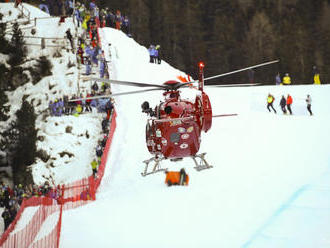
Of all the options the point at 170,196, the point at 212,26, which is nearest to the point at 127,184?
the point at 170,196

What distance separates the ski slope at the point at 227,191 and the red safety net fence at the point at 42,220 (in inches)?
15.6

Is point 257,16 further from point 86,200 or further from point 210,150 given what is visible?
point 86,200

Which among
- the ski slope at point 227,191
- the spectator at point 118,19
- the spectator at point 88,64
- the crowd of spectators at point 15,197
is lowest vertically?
the crowd of spectators at point 15,197

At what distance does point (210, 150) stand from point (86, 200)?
688cm

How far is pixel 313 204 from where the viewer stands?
38.1 ft

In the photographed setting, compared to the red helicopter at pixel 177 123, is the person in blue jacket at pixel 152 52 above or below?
above

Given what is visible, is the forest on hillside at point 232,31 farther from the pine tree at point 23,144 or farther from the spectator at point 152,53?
the pine tree at point 23,144

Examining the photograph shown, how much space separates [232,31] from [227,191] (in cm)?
4255

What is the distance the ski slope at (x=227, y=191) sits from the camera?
34.5 ft

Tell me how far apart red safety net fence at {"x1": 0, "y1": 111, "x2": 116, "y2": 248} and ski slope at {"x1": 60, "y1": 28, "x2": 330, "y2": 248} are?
395 millimetres

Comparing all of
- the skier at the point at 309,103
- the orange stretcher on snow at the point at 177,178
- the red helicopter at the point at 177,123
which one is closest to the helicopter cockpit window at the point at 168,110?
the red helicopter at the point at 177,123

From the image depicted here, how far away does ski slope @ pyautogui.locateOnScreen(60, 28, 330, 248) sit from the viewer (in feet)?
34.5

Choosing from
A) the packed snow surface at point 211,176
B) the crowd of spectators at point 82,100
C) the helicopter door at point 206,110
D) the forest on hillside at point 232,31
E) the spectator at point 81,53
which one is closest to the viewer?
the packed snow surface at point 211,176

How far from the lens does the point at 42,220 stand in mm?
13727
